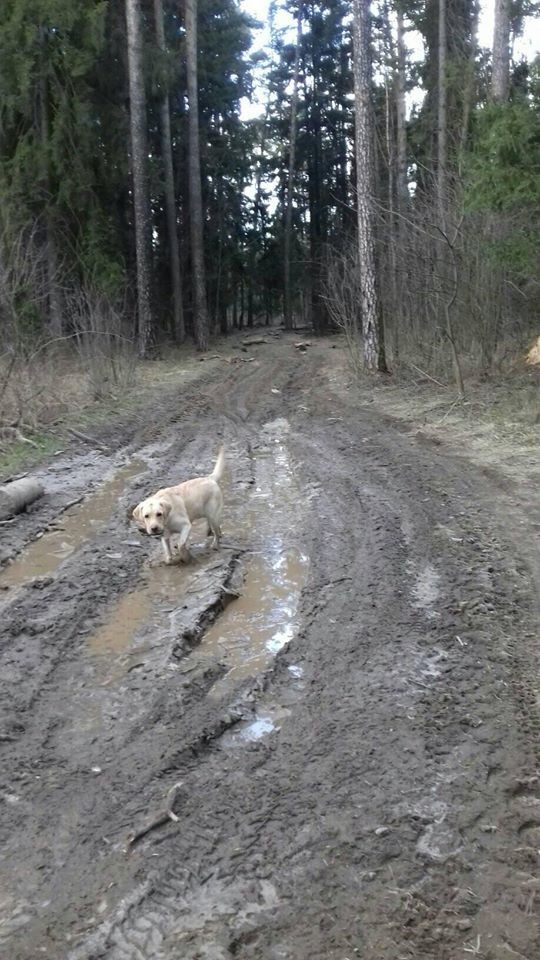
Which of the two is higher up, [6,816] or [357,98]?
[357,98]

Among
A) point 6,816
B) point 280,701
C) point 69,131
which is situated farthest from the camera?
point 69,131

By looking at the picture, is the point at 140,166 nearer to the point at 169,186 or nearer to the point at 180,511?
the point at 169,186

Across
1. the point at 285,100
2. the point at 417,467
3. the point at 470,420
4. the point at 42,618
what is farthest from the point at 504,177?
the point at 285,100

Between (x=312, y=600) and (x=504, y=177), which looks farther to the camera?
(x=504, y=177)

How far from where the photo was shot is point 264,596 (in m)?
6.64

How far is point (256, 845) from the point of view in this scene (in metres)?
3.50

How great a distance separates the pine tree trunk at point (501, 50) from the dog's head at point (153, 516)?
14129 mm

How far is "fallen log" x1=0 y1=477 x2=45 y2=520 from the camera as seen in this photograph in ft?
29.1

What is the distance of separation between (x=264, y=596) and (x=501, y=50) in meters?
15.7

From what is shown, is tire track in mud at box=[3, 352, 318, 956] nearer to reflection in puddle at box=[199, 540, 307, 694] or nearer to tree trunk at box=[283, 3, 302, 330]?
reflection in puddle at box=[199, 540, 307, 694]

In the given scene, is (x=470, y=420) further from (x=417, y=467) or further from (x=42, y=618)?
(x=42, y=618)

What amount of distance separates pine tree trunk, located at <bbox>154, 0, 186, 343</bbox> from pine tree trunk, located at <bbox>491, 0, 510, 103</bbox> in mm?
12133

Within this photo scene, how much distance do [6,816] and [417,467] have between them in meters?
7.62

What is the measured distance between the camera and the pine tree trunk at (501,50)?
675 inches
